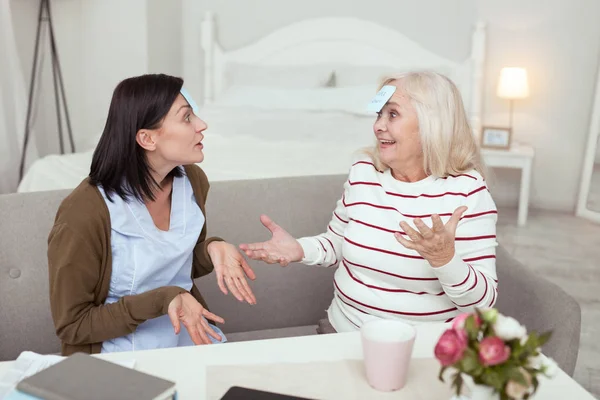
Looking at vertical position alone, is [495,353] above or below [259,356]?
above

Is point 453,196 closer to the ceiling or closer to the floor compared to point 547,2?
closer to the floor

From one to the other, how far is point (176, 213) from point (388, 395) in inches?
30.1

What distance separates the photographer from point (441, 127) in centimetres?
161

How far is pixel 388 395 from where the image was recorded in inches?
41.0

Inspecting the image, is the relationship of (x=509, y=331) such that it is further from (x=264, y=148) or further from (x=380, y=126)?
(x=264, y=148)

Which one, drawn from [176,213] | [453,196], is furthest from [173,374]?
[453,196]

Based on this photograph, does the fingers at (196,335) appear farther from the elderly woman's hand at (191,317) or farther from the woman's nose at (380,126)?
the woman's nose at (380,126)

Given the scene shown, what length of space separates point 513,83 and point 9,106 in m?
2.95

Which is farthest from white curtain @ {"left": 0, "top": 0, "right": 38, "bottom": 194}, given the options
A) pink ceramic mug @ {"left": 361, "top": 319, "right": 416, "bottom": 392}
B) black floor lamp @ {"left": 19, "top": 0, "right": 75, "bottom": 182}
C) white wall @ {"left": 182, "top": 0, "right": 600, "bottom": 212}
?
pink ceramic mug @ {"left": 361, "top": 319, "right": 416, "bottom": 392}

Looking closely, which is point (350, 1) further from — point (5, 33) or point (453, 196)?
point (453, 196)

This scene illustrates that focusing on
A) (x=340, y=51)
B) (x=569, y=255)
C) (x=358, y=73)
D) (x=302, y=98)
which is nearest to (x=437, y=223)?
(x=569, y=255)

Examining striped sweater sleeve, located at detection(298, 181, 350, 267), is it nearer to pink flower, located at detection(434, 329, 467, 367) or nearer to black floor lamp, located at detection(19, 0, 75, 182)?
pink flower, located at detection(434, 329, 467, 367)

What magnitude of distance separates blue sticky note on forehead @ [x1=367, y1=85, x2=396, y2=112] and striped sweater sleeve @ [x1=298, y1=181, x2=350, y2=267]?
22cm

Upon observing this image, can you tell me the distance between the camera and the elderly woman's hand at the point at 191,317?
1310 mm
